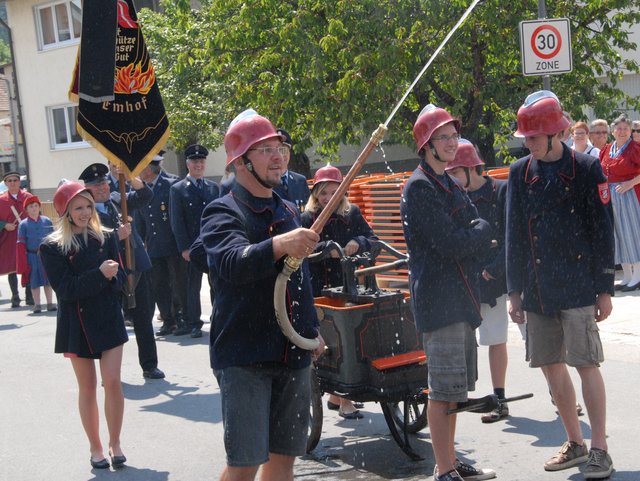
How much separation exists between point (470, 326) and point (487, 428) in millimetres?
1787

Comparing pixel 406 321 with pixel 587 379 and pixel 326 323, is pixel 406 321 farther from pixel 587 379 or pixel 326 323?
pixel 587 379

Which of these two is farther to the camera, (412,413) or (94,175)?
(94,175)

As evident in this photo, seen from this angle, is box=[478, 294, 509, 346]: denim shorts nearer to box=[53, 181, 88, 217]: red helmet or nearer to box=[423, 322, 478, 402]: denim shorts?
box=[423, 322, 478, 402]: denim shorts

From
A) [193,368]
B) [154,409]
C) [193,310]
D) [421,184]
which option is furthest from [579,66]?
[421,184]

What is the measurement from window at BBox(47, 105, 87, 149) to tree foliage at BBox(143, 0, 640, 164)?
15.7m

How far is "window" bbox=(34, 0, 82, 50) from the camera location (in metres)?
30.8

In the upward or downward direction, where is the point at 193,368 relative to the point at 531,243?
downward

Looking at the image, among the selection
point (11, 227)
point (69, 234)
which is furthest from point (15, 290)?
point (69, 234)

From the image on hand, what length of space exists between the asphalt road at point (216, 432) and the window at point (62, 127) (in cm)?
2283

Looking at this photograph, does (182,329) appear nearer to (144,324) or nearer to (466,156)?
(144,324)

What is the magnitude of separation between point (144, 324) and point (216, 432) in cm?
191

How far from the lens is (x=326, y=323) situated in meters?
6.19

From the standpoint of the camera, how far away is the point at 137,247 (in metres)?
8.94

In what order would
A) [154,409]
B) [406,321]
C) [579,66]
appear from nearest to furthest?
[406,321] < [154,409] < [579,66]
